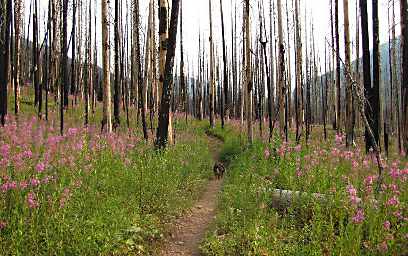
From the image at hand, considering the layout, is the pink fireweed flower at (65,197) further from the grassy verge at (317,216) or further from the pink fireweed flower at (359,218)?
the pink fireweed flower at (359,218)

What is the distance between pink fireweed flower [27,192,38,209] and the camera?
466 centimetres

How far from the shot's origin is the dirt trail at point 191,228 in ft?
19.2

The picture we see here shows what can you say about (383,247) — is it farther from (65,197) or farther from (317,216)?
(65,197)

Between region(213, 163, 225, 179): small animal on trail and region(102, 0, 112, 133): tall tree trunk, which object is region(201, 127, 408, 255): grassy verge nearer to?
region(213, 163, 225, 179): small animal on trail

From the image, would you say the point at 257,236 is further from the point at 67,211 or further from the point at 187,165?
the point at 187,165

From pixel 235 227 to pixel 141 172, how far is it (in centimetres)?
237

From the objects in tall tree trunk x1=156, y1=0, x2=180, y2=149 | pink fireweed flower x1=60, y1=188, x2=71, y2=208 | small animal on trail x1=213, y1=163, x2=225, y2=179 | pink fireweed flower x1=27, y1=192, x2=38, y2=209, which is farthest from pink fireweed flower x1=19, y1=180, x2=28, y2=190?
small animal on trail x1=213, y1=163, x2=225, y2=179

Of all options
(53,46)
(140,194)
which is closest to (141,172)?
(140,194)

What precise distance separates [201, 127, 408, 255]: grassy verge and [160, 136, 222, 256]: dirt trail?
1.09 feet

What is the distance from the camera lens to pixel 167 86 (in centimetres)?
1052

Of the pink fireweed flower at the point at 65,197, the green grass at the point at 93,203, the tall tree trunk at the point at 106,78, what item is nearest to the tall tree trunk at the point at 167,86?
the green grass at the point at 93,203

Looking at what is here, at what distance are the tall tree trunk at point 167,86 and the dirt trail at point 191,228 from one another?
87.0 inches

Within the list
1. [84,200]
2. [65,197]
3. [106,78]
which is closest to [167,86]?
[106,78]

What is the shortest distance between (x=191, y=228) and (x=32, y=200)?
10.5ft
